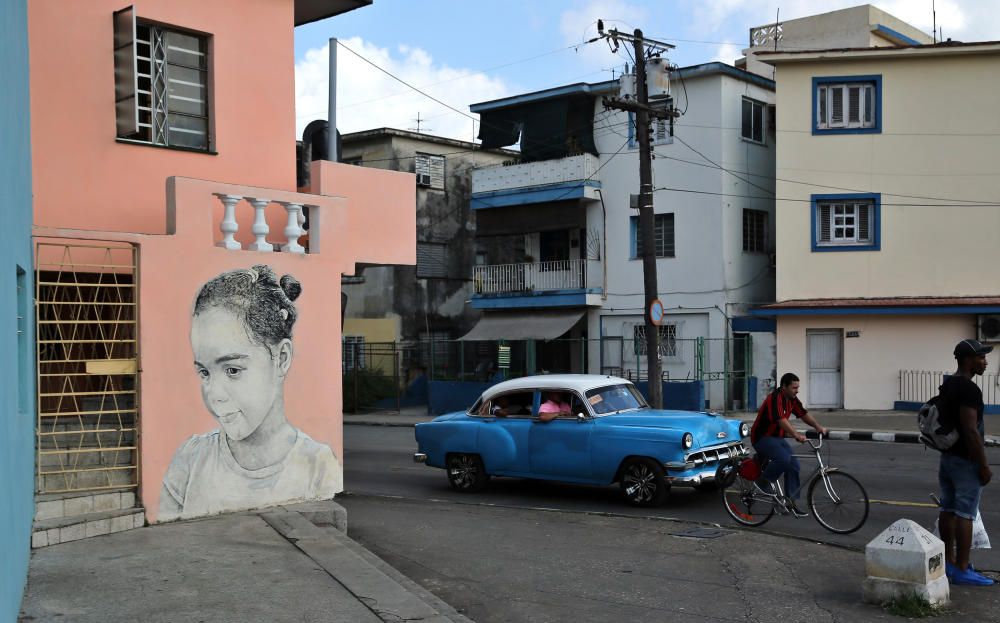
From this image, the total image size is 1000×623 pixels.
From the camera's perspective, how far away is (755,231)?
99.8ft

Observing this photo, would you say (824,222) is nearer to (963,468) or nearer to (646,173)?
(646,173)

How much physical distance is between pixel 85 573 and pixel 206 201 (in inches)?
168

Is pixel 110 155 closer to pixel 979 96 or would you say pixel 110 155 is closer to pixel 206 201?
pixel 206 201

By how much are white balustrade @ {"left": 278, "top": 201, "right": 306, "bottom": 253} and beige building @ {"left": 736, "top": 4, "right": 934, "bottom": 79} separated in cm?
2256

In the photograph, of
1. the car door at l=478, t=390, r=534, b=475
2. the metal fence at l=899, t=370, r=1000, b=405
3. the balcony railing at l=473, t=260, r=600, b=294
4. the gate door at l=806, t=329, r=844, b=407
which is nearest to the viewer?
the car door at l=478, t=390, r=534, b=475

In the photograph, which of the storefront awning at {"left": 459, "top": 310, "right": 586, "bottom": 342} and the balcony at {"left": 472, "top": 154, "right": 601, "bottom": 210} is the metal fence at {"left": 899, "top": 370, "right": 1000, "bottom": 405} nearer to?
the storefront awning at {"left": 459, "top": 310, "right": 586, "bottom": 342}

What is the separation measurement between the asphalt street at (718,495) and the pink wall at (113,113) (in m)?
4.68

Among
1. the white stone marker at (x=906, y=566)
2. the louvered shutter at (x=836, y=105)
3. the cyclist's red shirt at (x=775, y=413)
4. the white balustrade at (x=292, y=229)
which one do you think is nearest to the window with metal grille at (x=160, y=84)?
the white balustrade at (x=292, y=229)

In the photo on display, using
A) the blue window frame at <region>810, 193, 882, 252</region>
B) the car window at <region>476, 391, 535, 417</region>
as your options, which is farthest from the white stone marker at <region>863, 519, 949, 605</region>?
the blue window frame at <region>810, 193, 882, 252</region>

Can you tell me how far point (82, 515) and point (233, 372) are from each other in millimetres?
2161

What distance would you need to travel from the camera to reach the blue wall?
5.27 meters

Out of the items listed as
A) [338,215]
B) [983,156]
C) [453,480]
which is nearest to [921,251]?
[983,156]

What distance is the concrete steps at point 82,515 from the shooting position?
910cm

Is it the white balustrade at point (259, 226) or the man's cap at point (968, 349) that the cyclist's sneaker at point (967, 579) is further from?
the white balustrade at point (259, 226)
